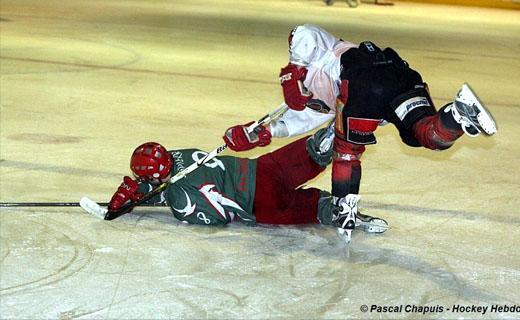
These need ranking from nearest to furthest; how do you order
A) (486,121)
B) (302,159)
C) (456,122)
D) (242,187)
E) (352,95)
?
1. (486,121)
2. (456,122)
3. (352,95)
4. (242,187)
5. (302,159)

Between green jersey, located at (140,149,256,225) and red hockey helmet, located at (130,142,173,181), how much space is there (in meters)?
0.09

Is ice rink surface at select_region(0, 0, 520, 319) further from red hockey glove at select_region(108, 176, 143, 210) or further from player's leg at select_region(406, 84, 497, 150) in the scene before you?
player's leg at select_region(406, 84, 497, 150)

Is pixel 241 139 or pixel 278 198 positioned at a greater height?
pixel 241 139

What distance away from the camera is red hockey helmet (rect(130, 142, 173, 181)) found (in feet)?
13.8

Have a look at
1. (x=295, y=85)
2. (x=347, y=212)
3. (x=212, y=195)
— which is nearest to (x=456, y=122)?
(x=347, y=212)

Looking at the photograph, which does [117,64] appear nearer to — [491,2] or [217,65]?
[217,65]

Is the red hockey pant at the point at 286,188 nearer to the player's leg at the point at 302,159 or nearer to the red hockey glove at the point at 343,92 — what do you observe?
the player's leg at the point at 302,159

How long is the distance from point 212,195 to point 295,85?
24.0 inches

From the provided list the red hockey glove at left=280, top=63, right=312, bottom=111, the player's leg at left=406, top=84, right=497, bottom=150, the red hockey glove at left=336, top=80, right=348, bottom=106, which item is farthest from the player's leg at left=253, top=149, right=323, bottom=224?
the player's leg at left=406, top=84, right=497, bottom=150

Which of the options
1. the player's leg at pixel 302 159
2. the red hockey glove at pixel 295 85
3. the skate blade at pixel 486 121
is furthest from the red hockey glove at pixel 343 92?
the skate blade at pixel 486 121

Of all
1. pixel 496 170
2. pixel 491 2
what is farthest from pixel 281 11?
pixel 496 170

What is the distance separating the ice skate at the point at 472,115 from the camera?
3676mm

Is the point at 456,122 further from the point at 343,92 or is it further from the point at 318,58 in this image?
the point at 318,58

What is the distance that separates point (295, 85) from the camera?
4227mm
